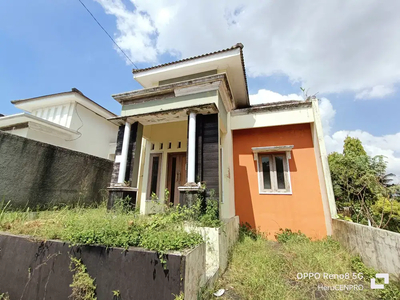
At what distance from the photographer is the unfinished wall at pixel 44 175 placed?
436 centimetres

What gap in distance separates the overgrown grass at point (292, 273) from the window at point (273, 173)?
1828mm

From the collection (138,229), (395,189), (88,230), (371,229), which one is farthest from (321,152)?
(88,230)

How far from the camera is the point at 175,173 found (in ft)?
19.2

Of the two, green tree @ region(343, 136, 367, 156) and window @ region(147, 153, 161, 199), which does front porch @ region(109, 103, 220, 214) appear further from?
green tree @ region(343, 136, 367, 156)

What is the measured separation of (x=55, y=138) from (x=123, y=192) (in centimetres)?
524

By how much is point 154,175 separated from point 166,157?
2.35ft

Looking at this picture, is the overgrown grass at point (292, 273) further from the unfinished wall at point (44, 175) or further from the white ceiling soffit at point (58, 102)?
the white ceiling soffit at point (58, 102)

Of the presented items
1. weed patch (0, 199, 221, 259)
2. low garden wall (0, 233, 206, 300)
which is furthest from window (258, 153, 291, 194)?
low garden wall (0, 233, 206, 300)

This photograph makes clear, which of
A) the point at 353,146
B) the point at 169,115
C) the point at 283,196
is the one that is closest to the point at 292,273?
the point at 283,196

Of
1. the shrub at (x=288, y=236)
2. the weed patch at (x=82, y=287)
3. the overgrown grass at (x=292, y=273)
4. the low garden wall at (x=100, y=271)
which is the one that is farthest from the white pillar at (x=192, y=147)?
the shrub at (x=288, y=236)

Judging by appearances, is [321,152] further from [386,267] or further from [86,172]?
[86,172]

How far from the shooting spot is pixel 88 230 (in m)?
2.66

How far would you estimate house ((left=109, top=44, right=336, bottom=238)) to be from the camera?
458 cm

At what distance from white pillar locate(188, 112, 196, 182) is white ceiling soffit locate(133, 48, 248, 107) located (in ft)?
7.47
